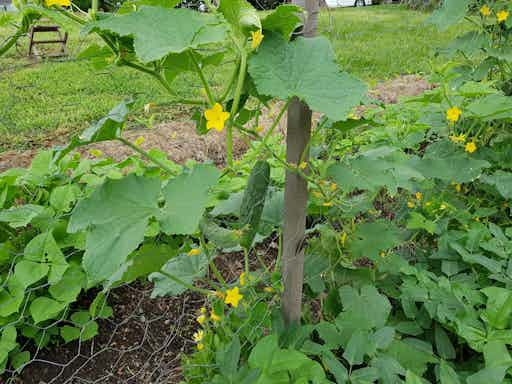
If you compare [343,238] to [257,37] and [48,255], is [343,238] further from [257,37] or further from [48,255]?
[48,255]

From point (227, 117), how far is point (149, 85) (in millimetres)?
3042

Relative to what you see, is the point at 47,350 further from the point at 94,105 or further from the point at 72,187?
the point at 94,105

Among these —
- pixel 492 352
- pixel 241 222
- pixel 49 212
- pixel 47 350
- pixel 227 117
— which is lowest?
pixel 47 350

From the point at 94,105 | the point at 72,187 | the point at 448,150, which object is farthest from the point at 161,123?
the point at 448,150

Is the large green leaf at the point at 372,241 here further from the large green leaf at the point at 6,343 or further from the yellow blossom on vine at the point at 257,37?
the large green leaf at the point at 6,343

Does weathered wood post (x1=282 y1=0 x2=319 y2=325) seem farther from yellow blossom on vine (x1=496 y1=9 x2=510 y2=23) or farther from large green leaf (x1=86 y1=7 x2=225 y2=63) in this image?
yellow blossom on vine (x1=496 y1=9 x2=510 y2=23)

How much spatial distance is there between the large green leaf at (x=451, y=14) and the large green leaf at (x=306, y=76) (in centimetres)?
114

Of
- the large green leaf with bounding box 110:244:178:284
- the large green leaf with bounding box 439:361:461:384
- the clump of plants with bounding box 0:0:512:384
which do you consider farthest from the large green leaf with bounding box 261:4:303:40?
the large green leaf with bounding box 439:361:461:384

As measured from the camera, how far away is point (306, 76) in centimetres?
65

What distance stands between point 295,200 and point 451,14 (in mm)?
1166

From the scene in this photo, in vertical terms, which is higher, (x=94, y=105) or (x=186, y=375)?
(x=94, y=105)

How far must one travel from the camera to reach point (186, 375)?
123 centimetres

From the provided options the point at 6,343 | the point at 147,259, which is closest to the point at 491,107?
the point at 147,259

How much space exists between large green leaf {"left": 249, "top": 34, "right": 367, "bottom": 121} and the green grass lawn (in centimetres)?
134
